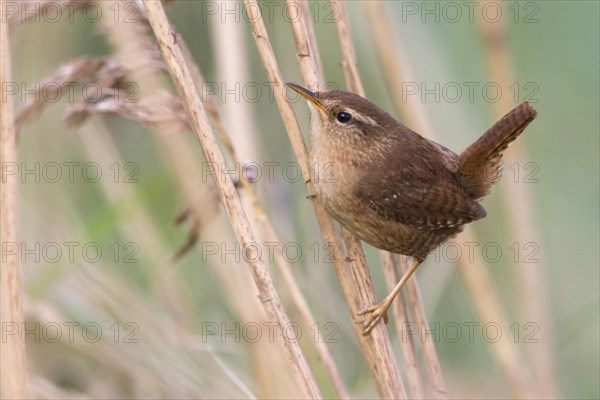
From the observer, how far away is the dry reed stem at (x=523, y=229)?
2836 mm

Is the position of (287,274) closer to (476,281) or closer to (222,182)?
(222,182)

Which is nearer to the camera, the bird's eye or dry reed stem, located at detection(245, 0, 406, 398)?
dry reed stem, located at detection(245, 0, 406, 398)

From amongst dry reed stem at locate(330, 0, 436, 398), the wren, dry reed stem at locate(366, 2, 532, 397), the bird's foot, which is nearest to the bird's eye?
the wren

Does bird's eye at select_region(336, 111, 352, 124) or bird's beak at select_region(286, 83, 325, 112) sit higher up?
bird's beak at select_region(286, 83, 325, 112)

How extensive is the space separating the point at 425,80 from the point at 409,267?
116 cm

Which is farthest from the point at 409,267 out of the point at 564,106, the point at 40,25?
the point at 564,106

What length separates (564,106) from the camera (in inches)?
161

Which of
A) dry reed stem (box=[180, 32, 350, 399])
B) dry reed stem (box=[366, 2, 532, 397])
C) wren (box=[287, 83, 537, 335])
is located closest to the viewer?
dry reed stem (box=[180, 32, 350, 399])

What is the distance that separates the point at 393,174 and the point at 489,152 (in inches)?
12.0

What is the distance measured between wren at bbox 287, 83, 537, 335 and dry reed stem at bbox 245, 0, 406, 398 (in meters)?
0.14

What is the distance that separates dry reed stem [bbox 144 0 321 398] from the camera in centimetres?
202

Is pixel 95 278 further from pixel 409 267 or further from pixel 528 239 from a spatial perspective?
pixel 528 239

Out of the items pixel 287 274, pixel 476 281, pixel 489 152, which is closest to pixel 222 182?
pixel 287 274

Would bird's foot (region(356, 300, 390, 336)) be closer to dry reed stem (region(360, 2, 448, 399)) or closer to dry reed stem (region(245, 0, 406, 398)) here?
dry reed stem (region(245, 0, 406, 398))
